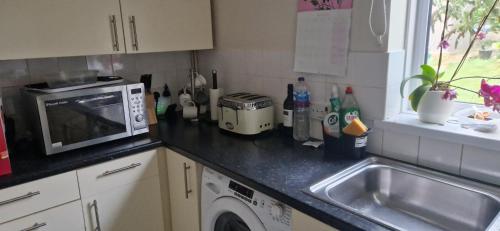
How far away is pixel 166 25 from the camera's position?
192 centimetres

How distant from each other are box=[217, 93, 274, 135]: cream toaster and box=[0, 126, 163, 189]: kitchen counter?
0.36 meters

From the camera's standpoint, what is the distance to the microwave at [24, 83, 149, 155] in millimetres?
1524

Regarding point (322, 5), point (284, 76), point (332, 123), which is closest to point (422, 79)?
point (332, 123)

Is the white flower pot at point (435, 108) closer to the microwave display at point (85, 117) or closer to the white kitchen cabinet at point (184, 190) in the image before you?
the white kitchen cabinet at point (184, 190)

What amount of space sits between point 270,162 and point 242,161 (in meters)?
0.12

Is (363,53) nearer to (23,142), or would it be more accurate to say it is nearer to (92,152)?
(92,152)

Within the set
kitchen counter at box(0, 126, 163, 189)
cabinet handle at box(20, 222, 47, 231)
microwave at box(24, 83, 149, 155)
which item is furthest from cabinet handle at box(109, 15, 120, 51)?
cabinet handle at box(20, 222, 47, 231)

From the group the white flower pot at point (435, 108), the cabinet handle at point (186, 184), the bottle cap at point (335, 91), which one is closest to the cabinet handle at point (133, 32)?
the cabinet handle at point (186, 184)

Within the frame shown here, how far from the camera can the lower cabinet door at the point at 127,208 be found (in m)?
1.60

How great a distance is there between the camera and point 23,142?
5.53 ft

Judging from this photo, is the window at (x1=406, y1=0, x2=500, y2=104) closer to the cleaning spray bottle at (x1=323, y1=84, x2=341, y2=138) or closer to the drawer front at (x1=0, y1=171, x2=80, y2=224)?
the cleaning spray bottle at (x1=323, y1=84, x2=341, y2=138)

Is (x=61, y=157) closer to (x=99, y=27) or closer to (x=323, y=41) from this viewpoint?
(x=99, y=27)

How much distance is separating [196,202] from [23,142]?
2.89 feet

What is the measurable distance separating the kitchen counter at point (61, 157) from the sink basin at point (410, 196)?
0.91 m
